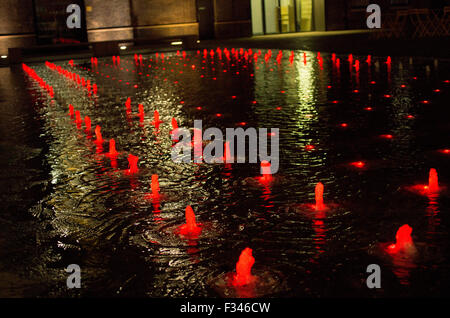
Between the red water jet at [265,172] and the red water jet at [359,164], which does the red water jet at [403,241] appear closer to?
the red water jet at [265,172]

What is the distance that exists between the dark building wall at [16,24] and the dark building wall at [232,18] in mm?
11025

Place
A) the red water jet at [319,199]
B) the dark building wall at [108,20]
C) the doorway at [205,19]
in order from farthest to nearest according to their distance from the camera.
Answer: the doorway at [205,19], the dark building wall at [108,20], the red water jet at [319,199]

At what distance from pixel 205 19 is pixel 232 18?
5.50 ft

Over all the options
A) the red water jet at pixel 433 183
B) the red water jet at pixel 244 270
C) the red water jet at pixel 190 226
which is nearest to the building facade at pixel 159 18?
the red water jet at pixel 433 183

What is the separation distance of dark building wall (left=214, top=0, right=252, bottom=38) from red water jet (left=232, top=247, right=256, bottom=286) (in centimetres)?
3361

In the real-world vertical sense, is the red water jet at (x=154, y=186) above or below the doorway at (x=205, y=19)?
below

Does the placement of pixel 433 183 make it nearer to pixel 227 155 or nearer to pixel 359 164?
pixel 359 164

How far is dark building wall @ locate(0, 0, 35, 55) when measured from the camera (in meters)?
30.4

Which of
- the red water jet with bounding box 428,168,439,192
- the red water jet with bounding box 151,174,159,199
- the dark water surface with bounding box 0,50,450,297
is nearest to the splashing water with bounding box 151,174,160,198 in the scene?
the red water jet with bounding box 151,174,159,199

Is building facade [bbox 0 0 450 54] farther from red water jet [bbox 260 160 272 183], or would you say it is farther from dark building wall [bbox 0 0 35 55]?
red water jet [bbox 260 160 272 183]

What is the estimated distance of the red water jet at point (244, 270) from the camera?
347 centimetres

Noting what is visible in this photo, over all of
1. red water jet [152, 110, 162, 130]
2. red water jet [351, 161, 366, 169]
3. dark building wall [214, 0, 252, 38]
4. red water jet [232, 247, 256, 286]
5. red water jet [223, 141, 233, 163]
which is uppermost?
dark building wall [214, 0, 252, 38]
